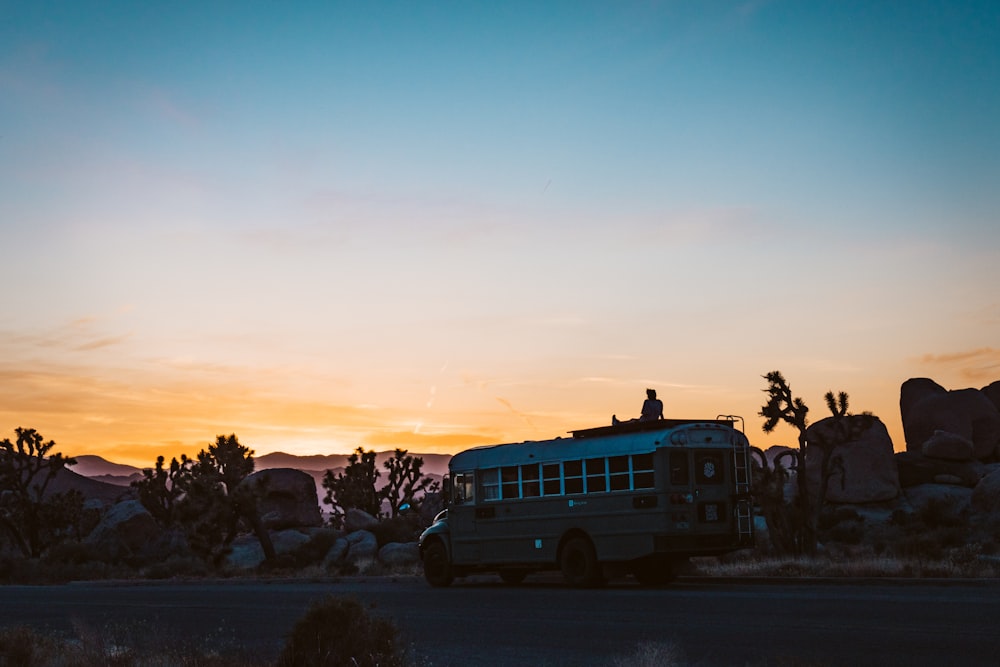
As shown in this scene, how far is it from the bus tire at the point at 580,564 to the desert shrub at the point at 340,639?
13.7m

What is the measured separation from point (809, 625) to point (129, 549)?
44.3 m

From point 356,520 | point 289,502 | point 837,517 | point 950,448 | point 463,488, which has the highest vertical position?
point 950,448

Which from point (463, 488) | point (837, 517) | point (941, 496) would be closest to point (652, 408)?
point (463, 488)

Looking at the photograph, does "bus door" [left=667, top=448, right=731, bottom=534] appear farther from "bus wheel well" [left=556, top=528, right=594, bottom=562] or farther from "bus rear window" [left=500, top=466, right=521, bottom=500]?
"bus rear window" [left=500, top=466, right=521, bottom=500]

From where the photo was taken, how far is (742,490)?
24828mm

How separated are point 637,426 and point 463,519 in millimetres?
5858

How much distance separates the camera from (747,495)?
24594 mm

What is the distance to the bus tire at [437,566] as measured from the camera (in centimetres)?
2842

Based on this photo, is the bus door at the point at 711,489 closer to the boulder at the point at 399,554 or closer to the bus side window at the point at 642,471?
the bus side window at the point at 642,471

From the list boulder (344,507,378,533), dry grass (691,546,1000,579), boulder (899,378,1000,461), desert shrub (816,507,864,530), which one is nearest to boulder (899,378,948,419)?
boulder (899,378,1000,461)

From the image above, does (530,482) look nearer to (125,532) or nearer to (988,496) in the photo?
(988,496)

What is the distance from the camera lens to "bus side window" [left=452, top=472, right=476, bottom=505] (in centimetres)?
2814

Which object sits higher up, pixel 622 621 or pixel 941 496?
pixel 941 496

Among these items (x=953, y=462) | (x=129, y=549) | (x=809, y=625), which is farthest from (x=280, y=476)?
(x=809, y=625)
